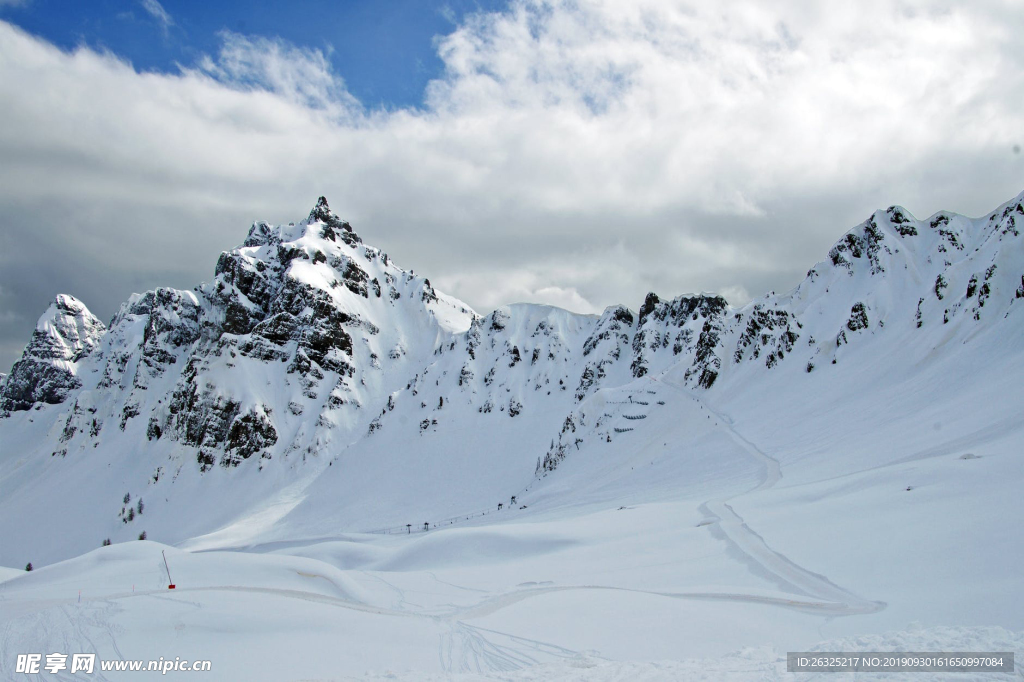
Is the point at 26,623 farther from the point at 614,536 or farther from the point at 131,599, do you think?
the point at 614,536

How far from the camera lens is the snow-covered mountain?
7550 centimetres

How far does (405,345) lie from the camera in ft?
490

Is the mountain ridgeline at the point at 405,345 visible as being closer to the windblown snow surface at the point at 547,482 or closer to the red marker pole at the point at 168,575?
the windblown snow surface at the point at 547,482

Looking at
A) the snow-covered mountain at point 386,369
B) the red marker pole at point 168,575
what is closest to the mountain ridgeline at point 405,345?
the snow-covered mountain at point 386,369

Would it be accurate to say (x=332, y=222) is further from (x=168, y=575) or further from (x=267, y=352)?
(x=168, y=575)

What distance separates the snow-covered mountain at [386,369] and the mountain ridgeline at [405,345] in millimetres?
441

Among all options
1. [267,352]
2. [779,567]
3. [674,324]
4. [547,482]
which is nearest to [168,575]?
[779,567]

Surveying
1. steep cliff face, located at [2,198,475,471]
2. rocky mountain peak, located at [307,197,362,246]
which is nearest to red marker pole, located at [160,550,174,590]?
steep cliff face, located at [2,198,475,471]

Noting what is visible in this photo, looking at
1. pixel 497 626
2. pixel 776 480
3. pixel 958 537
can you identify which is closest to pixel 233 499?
pixel 776 480

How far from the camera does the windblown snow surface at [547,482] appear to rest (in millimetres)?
12844

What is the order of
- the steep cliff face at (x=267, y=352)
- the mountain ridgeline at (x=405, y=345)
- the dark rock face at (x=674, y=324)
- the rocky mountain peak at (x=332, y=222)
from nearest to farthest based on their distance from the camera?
the mountain ridgeline at (x=405, y=345), the dark rock face at (x=674, y=324), the steep cliff face at (x=267, y=352), the rocky mountain peak at (x=332, y=222)

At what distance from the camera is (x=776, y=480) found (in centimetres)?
3653

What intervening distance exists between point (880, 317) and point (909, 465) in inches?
2239

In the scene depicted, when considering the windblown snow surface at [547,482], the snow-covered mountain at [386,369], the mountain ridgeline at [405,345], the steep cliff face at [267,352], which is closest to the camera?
the windblown snow surface at [547,482]
